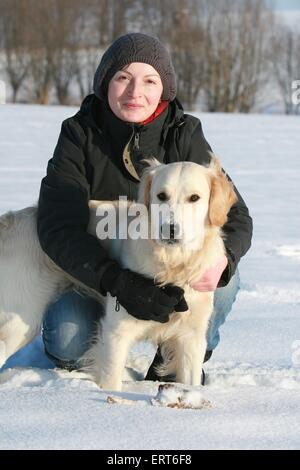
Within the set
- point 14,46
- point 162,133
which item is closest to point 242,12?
point 14,46

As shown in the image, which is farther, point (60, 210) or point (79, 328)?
point (79, 328)

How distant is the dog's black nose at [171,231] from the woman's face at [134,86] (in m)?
0.63

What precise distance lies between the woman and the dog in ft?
0.24

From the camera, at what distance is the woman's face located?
3160 mm

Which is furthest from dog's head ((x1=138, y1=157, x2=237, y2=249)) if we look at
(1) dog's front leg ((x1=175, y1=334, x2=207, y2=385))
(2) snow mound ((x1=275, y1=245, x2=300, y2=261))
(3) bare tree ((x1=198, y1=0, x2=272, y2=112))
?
(3) bare tree ((x1=198, y1=0, x2=272, y2=112))

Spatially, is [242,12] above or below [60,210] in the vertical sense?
above

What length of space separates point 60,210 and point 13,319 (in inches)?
20.5

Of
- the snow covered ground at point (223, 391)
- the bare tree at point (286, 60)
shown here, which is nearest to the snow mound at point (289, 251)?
the snow covered ground at point (223, 391)

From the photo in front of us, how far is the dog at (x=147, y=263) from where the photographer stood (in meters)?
2.87

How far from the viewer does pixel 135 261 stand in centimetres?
302

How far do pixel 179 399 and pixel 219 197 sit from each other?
2.74 feet

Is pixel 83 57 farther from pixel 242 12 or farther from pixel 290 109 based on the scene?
pixel 290 109
